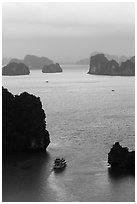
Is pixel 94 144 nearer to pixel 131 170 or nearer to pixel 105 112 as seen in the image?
pixel 131 170

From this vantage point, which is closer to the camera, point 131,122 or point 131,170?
point 131,170

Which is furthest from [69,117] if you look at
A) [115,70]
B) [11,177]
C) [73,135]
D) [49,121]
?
[115,70]

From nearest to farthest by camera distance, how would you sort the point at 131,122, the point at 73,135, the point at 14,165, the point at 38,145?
1. the point at 14,165
2. the point at 38,145
3. the point at 73,135
4. the point at 131,122

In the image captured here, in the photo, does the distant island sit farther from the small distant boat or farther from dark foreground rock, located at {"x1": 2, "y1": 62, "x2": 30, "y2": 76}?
the small distant boat

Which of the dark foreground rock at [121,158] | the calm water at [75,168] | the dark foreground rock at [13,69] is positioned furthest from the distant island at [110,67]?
the dark foreground rock at [121,158]

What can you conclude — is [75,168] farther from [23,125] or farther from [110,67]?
[110,67]

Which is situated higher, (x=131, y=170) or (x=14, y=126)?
(x=14, y=126)

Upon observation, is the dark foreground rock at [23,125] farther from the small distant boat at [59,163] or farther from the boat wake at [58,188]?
the boat wake at [58,188]

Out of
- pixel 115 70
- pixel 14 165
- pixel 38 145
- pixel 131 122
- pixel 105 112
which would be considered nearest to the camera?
pixel 14 165
